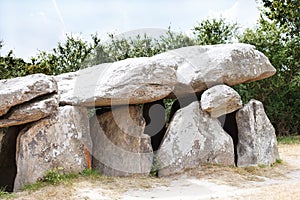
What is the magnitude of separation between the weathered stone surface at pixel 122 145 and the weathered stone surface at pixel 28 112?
4.89 feet

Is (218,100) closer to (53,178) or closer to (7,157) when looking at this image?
(53,178)

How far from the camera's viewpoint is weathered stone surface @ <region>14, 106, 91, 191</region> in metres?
6.85

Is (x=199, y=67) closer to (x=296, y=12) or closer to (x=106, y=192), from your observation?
(x=106, y=192)

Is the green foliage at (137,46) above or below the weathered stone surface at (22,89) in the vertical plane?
above

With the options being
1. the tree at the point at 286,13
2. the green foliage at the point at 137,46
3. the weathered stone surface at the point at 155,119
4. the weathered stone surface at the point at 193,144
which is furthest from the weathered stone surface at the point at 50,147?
the tree at the point at 286,13

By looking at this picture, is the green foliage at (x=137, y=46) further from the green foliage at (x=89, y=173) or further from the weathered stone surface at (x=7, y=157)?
the green foliage at (x=89, y=173)

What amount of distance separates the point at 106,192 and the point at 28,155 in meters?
1.69

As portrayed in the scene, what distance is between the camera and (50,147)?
6.98m

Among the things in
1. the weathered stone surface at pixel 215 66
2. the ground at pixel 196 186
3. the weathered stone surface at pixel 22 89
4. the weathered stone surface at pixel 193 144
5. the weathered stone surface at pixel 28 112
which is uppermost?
the weathered stone surface at pixel 215 66

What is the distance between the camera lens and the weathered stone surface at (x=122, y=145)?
763 cm

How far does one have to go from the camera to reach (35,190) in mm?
6348

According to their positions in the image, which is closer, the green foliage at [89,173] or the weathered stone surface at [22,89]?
the weathered stone surface at [22,89]

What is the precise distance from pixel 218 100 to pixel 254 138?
54.6 inches

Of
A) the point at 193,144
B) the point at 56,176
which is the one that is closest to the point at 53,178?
the point at 56,176
